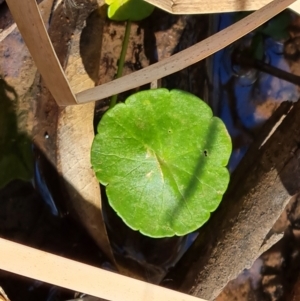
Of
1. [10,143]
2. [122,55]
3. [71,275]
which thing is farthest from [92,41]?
[71,275]

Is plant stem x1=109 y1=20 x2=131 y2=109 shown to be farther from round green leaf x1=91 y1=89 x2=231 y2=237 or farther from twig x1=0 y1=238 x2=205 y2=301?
twig x1=0 y1=238 x2=205 y2=301

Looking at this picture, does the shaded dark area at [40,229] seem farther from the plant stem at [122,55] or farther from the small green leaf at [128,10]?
the small green leaf at [128,10]

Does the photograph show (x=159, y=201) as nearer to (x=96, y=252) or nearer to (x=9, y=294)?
(x=96, y=252)

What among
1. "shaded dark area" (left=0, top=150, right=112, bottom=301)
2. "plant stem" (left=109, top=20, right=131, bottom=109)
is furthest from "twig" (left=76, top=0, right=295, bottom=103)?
"shaded dark area" (left=0, top=150, right=112, bottom=301)

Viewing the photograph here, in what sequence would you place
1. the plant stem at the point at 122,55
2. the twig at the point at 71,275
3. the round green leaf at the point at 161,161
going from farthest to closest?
the plant stem at the point at 122,55
the round green leaf at the point at 161,161
the twig at the point at 71,275

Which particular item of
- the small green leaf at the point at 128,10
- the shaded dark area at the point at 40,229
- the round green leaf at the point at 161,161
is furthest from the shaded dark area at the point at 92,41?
the shaded dark area at the point at 40,229

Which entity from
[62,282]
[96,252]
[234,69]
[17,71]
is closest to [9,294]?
[96,252]
